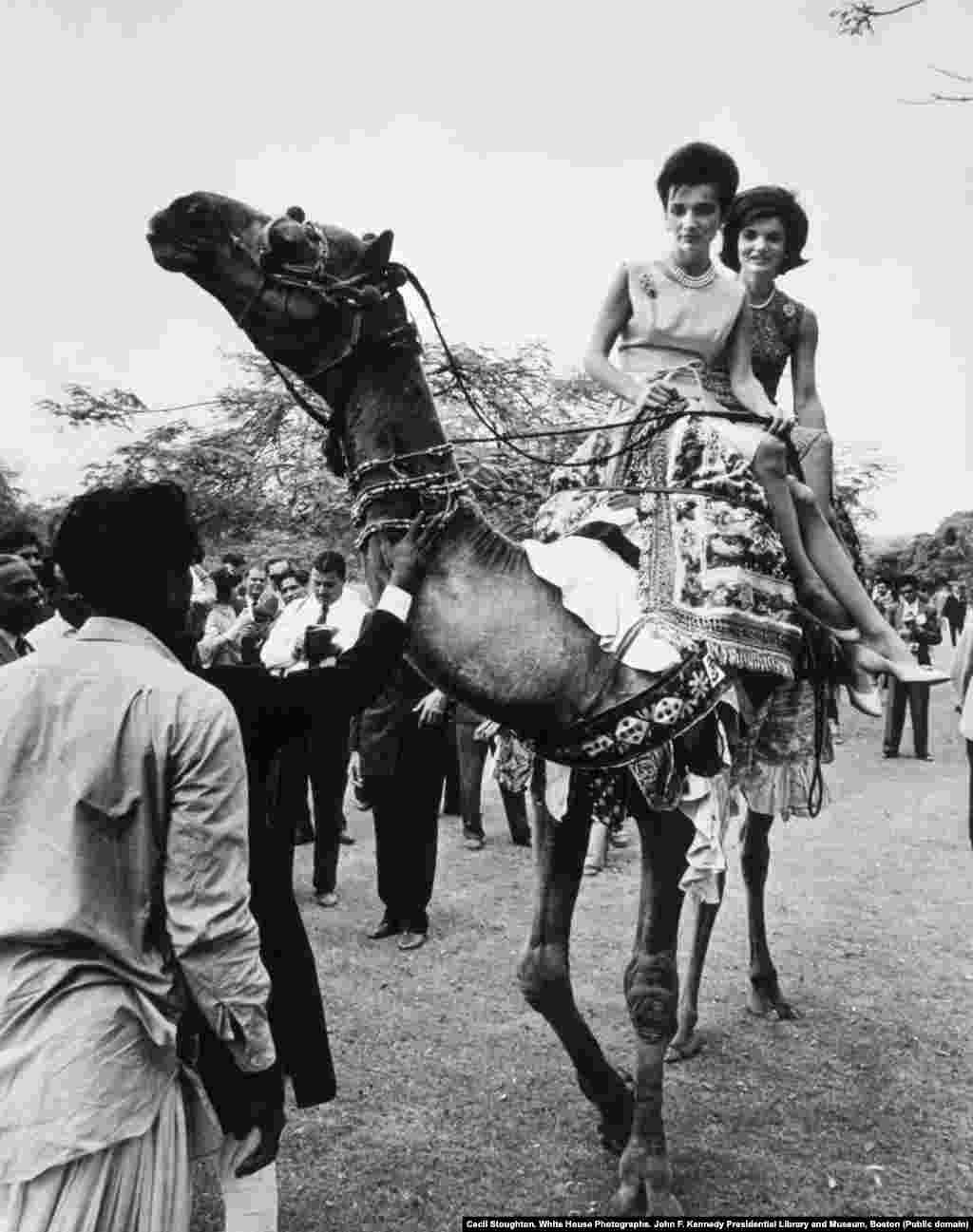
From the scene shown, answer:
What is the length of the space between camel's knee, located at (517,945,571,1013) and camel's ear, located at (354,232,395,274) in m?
2.39

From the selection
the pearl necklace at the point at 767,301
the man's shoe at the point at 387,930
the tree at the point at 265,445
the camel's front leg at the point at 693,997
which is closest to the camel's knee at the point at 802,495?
the pearl necklace at the point at 767,301

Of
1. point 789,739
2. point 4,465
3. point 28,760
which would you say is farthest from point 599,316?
point 4,465

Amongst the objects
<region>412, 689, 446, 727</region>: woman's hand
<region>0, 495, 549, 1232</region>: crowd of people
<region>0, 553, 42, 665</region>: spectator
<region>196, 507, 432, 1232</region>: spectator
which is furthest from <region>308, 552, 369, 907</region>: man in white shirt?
<region>0, 495, 549, 1232</region>: crowd of people

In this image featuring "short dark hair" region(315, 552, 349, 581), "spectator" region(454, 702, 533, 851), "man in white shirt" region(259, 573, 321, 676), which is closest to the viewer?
"man in white shirt" region(259, 573, 321, 676)

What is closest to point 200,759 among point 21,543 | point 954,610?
point 21,543

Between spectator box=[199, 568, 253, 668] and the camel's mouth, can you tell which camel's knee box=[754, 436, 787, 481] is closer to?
the camel's mouth

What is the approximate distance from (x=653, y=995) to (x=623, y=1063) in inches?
50.9

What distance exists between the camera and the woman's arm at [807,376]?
5.31 meters

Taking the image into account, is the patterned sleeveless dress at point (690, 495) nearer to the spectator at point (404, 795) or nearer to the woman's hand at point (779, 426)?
the woman's hand at point (779, 426)

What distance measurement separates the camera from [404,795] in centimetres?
674

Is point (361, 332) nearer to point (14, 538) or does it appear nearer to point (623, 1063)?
point (623, 1063)

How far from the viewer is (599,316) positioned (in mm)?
4316

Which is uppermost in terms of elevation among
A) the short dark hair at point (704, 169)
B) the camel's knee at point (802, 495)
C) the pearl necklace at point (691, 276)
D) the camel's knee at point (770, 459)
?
the short dark hair at point (704, 169)

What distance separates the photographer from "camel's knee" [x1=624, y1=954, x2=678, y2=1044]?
142 inches
